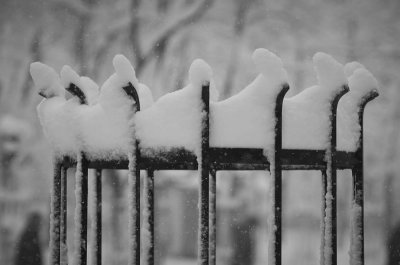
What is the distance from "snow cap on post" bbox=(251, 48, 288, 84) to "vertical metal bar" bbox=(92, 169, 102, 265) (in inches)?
43.8

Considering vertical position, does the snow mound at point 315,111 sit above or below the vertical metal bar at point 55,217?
above

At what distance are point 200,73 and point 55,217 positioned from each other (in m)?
1.03

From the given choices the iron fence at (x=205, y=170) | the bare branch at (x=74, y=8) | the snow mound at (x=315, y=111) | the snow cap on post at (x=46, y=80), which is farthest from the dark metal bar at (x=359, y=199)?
the bare branch at (x=74, y=8)

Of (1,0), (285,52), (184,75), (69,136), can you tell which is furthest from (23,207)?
(69,136)

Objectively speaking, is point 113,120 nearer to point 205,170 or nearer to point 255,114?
point 205,170

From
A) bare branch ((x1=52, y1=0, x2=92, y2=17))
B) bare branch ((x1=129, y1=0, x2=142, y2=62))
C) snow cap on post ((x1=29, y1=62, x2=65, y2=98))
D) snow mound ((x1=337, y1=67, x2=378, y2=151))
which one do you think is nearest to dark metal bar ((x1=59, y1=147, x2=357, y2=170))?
snow mound ((x1=337, y1=67, x2=378, y2=151))

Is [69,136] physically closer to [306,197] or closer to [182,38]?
[182,38]

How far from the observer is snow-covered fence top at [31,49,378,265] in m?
1.93

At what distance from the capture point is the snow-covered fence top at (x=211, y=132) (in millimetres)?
1931

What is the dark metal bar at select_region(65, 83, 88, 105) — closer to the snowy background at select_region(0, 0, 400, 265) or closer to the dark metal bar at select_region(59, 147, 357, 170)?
the dark metal bar at select_region(59, 147, 357, 170)

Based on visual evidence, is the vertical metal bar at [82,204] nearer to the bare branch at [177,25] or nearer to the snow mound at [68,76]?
the snow mound at [68,76]

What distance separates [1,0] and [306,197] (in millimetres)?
14890

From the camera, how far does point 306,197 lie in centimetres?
2139

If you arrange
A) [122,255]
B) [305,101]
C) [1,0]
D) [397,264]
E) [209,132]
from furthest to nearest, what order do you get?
[1,0], [122,255], [397,264], [305,101], [209,132]
